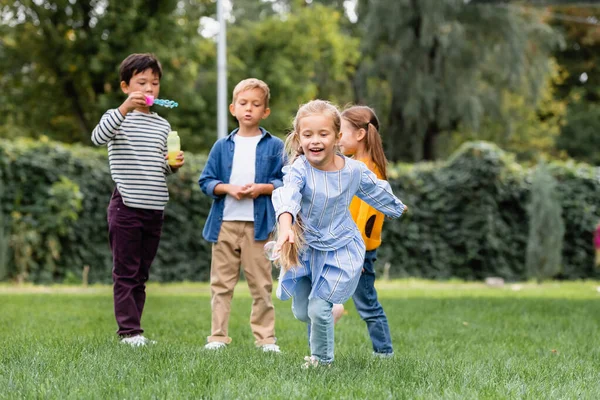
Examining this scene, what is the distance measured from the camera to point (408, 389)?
12.4 feet

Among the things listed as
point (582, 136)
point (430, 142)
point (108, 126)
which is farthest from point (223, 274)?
point (582, 136)

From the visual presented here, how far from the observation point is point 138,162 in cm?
569

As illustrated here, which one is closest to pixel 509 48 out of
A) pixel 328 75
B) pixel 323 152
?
pixel 328 75

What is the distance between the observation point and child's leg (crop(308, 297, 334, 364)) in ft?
14.6

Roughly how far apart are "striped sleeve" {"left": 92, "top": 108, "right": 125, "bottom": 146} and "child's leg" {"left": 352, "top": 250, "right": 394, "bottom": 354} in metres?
1.84

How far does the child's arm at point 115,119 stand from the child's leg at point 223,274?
3.12 feet

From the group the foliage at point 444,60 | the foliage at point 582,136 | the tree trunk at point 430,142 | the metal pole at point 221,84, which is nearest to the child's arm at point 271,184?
the metal pole at point 221,84

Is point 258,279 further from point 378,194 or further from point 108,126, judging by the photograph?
point 108,126

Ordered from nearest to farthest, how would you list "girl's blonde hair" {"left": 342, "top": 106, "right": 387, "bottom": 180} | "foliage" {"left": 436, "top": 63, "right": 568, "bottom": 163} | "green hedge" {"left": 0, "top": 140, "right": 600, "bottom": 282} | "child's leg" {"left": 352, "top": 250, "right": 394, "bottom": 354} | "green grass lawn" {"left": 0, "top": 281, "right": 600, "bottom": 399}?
"green grass lawn" {"left": 0, "top": 281, "right": 600, "bottom": 399} → "child's leg" {"left": 352, "top": 250, "right": 394, "bottom": 354} → "girl's blonde hair" {"left": 342, "top": 106, "right": 387, "bottom": 180} → "green hedge" {"left": 0, "top": 140, "right": 600, "bottom": 282} → "foliage" {"left": 436, "top": 63, "right": 568, "bottom": 163}

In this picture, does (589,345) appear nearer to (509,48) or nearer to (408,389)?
(408,389)

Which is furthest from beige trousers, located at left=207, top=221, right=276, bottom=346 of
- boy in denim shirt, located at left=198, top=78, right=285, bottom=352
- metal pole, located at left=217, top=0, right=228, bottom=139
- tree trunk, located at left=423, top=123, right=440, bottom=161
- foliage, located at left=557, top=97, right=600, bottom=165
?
foliage, located at left=557, top=97, right=600, bottom=165

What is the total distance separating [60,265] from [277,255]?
9.43m

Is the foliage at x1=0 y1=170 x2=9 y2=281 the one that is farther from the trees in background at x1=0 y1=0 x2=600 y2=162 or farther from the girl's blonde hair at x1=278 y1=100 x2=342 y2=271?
the girl's blonde hair at x1=278 y1=100 x2=342 y2=271

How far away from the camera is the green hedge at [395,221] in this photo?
40.8 feet
